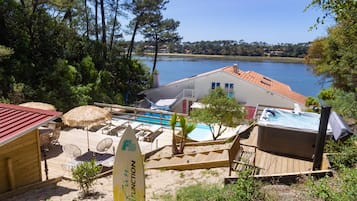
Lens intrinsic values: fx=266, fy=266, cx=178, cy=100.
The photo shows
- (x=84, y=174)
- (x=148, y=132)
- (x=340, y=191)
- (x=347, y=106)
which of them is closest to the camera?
(x=340, y=191)

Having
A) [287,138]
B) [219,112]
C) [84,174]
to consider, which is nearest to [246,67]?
[219,112]

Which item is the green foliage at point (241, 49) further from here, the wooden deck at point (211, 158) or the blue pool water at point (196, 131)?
the wooden deck at point (211, 158)

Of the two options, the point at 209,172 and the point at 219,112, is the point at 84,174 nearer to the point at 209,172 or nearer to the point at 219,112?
the point at 209,172

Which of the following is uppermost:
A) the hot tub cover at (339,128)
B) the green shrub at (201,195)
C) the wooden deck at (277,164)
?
the hot tub cover at (339,128)

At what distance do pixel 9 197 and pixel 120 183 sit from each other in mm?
2803

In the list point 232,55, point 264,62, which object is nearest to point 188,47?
point 232,55

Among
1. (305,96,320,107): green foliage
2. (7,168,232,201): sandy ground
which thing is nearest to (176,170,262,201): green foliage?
(7,168,232,201): sandy ground

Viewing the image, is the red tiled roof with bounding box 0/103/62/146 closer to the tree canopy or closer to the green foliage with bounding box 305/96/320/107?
the tree canopy

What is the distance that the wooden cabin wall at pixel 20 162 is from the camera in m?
5.96

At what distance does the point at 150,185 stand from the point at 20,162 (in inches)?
125

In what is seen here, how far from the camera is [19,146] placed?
6.30m

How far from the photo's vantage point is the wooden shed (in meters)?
5.93

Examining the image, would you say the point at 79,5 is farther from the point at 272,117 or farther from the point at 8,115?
the point at 272,117

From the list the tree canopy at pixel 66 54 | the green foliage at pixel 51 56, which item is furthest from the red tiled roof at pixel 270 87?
the green foliage at pixel 51 56
